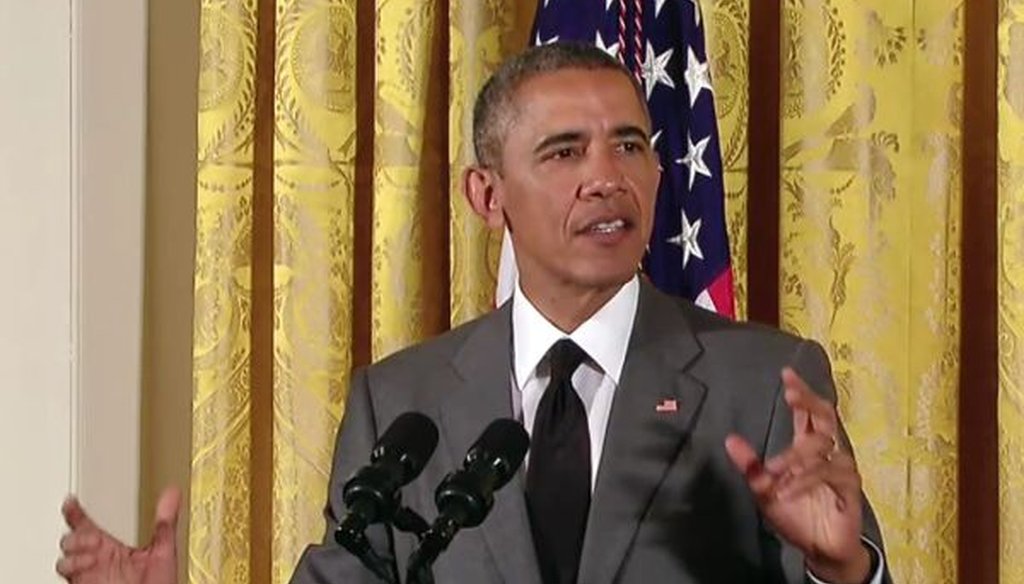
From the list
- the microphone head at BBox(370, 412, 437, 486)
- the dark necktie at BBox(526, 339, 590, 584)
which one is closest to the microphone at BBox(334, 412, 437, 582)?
the microphone head at BBox(370, 412, 437, 486)

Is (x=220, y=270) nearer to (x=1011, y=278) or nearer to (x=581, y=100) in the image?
(x=581, y=100)

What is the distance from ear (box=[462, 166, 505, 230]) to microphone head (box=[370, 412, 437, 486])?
2.07 feet

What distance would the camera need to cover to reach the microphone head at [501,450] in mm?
1514

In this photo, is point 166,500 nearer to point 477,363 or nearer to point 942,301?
point 477,363

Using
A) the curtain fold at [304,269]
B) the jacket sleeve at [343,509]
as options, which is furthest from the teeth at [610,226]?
the curtain fold at [304,269]

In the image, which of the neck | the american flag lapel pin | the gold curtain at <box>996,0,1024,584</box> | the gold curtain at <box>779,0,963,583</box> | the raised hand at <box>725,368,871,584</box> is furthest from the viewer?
the gold curtain at <box>779,0,963,583</box>

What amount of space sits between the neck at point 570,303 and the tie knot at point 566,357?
0.12ft

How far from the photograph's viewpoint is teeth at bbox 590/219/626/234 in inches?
80.0

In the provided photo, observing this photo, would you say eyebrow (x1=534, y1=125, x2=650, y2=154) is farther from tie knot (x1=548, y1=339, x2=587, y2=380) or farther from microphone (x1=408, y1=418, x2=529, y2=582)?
microphone (x1=408, y1=418, x2=529, y2=582)

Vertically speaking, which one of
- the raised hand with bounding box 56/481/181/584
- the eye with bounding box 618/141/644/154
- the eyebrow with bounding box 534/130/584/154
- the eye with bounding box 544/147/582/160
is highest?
the eyebrow with bounding box 534/130/584/154

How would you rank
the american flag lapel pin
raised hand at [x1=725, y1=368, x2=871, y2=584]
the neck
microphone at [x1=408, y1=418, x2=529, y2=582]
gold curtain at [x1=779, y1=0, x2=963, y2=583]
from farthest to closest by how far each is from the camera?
gold curtain at [x1=779, y1=0, x2=963, y2=583], the neck, the american flag lapel pin, raised hand at [x1=725, y1=368, x2=871, y2=584], microphone at [x1=408, y1=418, x2=529, y2=582]
